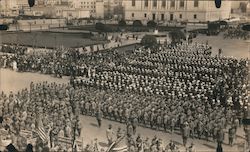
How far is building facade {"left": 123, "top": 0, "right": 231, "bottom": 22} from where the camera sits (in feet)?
199

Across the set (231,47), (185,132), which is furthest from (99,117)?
(231,47)

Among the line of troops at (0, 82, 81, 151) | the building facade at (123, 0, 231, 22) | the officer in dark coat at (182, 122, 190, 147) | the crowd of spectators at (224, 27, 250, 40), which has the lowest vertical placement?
the officer in dark coat at (182, 122, 190, 147)

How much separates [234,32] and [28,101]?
33980 mm

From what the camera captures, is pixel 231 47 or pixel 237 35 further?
pixel 237 35

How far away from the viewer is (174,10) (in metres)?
62.2

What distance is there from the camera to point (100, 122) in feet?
43.6

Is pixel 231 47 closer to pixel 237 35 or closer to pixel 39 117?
pixel 237 35

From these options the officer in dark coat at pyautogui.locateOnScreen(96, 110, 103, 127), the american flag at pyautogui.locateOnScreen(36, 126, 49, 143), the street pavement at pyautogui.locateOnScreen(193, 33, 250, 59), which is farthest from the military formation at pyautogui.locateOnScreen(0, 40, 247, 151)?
the street pavement at pyautogui.locateOnScreen(193, 33, 250, 59)

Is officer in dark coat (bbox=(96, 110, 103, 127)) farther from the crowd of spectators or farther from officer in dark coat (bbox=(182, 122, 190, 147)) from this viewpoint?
the crowd of spectators

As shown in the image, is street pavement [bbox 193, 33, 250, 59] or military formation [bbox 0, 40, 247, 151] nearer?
military formation [bbox 0, 40, 247, 151]

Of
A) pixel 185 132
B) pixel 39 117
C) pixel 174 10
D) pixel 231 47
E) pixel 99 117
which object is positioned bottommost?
pixel 185 132

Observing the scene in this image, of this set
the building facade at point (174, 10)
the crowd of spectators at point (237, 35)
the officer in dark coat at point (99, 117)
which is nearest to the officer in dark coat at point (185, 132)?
the officer in dark coat at point (99, 117)

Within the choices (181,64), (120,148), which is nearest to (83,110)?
(120,148)

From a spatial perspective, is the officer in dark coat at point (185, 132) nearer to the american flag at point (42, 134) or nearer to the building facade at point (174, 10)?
the american flag at point (42, 134)
